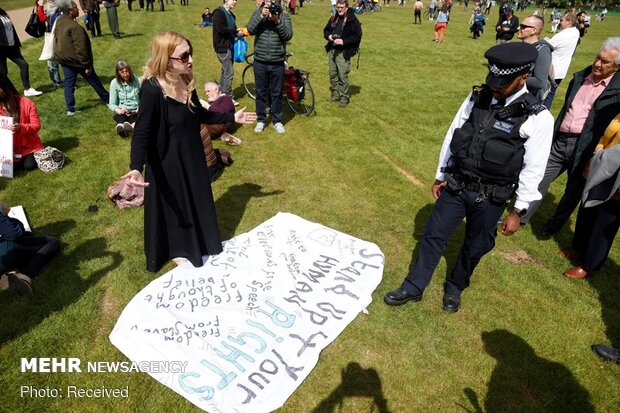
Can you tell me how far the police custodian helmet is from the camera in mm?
2951

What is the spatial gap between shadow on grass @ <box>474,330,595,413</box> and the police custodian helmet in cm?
262

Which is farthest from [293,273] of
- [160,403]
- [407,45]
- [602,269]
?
[407,45]

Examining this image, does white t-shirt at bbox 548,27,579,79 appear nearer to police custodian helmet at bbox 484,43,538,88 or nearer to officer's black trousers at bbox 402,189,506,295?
police custodian helmet at bbox 484,43,538,88

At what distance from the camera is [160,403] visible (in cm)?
324

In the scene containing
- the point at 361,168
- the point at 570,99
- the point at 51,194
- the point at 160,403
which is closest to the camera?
the point at 160,403

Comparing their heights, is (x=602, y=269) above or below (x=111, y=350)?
above

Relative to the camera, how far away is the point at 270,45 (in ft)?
24.8

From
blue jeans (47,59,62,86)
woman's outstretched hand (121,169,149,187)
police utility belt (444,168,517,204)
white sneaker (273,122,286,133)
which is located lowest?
white sneaker (273,122,286,133)

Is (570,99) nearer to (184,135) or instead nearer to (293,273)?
(293,273)

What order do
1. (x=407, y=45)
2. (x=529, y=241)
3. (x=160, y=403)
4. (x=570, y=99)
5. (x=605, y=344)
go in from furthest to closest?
(x=407, y=45) → (x=529, y=241) → (x=570, y=99) → (x=605, y=344) → (x=160, y=403)

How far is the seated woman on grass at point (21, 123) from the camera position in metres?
5.96

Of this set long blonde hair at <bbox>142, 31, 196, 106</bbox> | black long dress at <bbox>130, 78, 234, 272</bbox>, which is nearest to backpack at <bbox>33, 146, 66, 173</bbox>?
black long dress at <bbox>130, 78, 234, 272</bbox>

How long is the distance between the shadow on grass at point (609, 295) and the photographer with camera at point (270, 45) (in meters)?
6.44

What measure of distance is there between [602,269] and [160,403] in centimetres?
556
